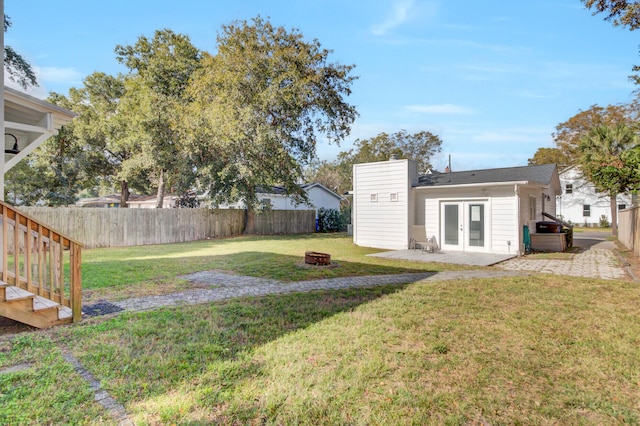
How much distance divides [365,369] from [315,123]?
57.4ft

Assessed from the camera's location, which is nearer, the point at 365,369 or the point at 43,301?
the point at 365,369

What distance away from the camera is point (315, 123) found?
19234 millimetres

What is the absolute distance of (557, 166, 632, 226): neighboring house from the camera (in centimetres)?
3005

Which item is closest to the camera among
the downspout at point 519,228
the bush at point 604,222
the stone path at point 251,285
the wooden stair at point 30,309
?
the wooden stair at point 30,309

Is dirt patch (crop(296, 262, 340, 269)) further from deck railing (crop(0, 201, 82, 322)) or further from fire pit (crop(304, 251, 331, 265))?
deck railing (crop(0, 201, 82, 322))

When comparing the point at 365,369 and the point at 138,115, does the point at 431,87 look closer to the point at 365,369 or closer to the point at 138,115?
the point at 365,369

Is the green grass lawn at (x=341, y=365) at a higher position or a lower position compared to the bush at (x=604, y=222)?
lower

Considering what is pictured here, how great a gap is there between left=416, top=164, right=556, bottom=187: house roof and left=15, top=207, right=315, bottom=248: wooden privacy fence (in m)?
10.5

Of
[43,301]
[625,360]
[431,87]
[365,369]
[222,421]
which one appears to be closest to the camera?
[222,421]

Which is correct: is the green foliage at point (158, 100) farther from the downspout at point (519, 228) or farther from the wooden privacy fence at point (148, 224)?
the downspout at point (519, 228)

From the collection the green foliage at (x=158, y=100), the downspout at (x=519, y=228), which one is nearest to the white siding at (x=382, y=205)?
the downspout at (x=519, y=228)

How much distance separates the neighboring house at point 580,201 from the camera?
98.6ft

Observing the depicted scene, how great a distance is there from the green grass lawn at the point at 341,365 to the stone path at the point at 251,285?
0.67 m

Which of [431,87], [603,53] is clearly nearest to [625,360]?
[603,53]
